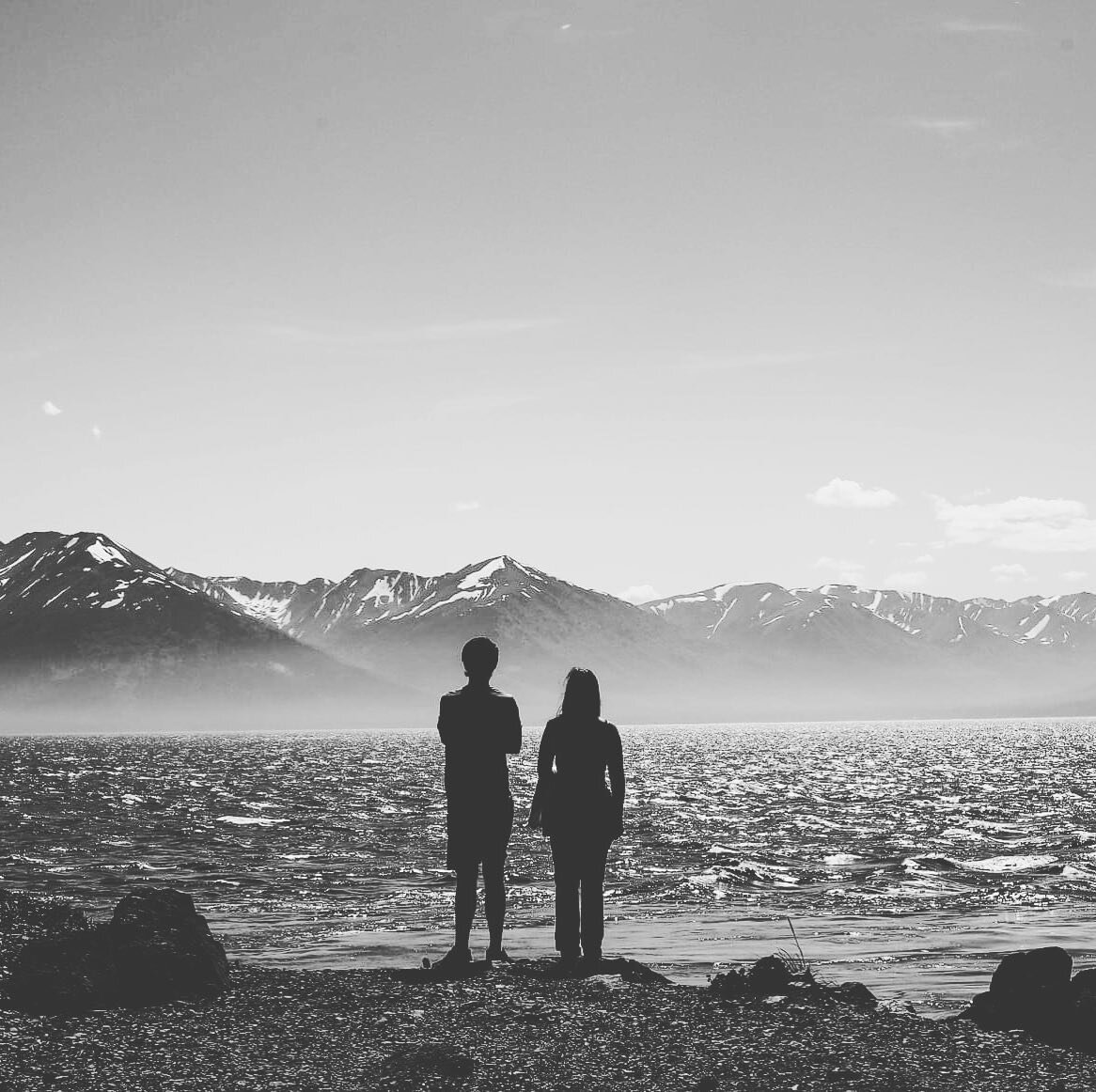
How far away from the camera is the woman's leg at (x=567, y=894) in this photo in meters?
13.2

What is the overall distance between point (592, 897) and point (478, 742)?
2.18 metres

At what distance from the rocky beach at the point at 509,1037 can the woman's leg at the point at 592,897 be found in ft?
1.41

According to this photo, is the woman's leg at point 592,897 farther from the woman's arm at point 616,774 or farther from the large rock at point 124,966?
the large rock at point 124,966

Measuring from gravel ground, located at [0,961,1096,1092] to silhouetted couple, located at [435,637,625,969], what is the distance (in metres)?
1.24

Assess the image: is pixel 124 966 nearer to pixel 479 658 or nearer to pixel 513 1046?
pixel 513 1046

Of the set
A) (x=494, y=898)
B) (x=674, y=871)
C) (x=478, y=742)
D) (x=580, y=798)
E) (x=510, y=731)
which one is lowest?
(x=674, y=871)

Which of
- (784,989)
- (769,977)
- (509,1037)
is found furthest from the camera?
(769,977)

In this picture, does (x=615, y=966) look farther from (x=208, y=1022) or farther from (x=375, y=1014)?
(x=208, y=1022)

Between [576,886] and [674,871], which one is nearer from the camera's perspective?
[576,886]

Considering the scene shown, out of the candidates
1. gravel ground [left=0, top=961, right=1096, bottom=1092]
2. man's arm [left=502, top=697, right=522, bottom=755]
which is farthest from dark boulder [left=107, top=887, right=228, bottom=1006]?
man's arm [left=502, top=697, right=522, bottom=755]

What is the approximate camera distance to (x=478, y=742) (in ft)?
43.1

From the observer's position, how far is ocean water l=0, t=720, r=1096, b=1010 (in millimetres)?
17469

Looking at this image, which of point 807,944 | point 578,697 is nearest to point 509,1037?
point 578,697

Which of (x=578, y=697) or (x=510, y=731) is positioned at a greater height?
(x=578, y=697)
